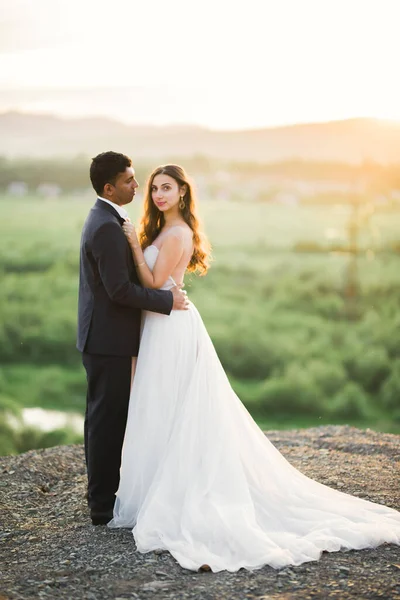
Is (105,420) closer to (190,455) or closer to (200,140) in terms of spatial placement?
(190,455)

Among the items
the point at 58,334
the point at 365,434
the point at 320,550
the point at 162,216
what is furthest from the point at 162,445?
the point at 58,334

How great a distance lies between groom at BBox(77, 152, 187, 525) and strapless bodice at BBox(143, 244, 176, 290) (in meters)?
0.07

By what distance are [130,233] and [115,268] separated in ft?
0.73

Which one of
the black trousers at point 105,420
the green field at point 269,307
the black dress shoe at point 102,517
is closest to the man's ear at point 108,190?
the black trousers at point 105,420

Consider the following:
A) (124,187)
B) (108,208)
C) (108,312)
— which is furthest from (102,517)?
(124,187)

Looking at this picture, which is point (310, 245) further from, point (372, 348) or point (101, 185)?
point (101, 185)

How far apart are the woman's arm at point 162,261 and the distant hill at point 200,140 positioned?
9124mm

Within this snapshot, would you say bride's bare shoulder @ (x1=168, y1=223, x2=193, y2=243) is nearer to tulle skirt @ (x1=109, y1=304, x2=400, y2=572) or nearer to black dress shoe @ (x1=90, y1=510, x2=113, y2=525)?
tulle skirt @ (x1=109, y1=304, x2=400, y2=572)

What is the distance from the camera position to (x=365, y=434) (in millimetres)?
6496

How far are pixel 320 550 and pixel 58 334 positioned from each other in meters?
9.94

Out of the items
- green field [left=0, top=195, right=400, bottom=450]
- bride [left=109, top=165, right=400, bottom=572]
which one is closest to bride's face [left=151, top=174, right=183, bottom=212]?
bride [left=109, top=165, right=400, bottom=572]

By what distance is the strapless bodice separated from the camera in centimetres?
400

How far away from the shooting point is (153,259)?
4004mm

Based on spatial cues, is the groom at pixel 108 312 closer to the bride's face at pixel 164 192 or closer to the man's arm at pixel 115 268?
the man's arm at pixel 115 268
